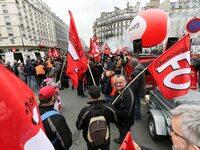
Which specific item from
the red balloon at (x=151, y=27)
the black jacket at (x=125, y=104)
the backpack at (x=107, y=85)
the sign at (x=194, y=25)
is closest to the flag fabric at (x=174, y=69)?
the black jacket at (x=125, y=104)

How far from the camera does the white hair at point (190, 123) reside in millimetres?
977

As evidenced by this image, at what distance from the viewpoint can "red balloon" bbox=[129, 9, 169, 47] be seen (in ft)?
17.0

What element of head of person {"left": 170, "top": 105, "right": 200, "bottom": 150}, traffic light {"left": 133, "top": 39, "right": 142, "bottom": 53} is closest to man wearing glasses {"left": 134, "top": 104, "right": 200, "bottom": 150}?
head of person {"left": 170, "top": 105, "right": 200, "bottom": 150}

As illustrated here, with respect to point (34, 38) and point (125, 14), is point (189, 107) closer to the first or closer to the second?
point (34, 38)

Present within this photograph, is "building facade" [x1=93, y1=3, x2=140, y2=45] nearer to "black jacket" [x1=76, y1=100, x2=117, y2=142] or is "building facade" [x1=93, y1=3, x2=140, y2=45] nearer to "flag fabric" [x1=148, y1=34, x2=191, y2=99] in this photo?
"flag fabric" [x1=148, y1=34, x2=191, y2=99]

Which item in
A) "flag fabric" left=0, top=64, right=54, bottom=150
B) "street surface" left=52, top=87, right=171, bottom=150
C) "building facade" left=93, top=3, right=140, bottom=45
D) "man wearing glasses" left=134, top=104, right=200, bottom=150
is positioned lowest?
"street surface" left=52, top=87, right=171, bottom=150

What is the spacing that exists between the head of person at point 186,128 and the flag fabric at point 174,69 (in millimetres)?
1648

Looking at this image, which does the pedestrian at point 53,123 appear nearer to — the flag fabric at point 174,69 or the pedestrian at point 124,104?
the pedestrian at point 124,104

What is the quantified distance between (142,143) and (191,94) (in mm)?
1530

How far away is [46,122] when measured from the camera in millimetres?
1981

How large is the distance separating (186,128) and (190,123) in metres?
0.04

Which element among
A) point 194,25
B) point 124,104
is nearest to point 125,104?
point 124,104

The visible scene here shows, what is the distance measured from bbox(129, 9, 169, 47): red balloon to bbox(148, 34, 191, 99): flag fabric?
2.72 meters

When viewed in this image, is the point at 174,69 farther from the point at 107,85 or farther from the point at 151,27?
the point at 151,27
